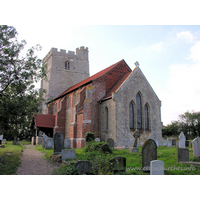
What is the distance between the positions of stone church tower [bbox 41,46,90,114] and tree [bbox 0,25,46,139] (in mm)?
23915

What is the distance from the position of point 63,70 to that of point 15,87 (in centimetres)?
2728

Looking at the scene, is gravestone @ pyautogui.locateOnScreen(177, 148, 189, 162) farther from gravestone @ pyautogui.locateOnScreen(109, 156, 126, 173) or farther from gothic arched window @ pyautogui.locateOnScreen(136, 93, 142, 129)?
gothic arched window @ pyautogui.locateOnScreen(136, 93, 142, 129)

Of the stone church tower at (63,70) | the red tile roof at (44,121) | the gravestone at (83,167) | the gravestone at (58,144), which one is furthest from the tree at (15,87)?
the stone church tower at (63,70)

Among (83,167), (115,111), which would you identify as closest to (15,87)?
(83,167)

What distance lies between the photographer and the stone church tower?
37.0m

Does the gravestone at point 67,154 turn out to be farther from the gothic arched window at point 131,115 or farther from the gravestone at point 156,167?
the gothic arched window at point 131,115

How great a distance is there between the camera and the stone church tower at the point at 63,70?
37.0m

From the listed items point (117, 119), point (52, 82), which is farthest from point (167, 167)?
point (52, 82)

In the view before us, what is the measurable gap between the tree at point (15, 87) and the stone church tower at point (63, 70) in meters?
23.9

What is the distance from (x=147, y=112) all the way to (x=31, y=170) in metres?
15.7

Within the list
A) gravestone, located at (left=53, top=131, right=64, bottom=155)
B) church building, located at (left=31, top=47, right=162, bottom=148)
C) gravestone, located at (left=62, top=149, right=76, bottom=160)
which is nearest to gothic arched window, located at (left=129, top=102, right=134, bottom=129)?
church building, located at (left=31, top=47, right=162, bottom=148)

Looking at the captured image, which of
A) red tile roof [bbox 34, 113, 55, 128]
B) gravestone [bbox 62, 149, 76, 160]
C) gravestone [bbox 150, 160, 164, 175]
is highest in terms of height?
red tile roof [bbox 34, 113, 55, 128]

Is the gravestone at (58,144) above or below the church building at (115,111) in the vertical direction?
below
